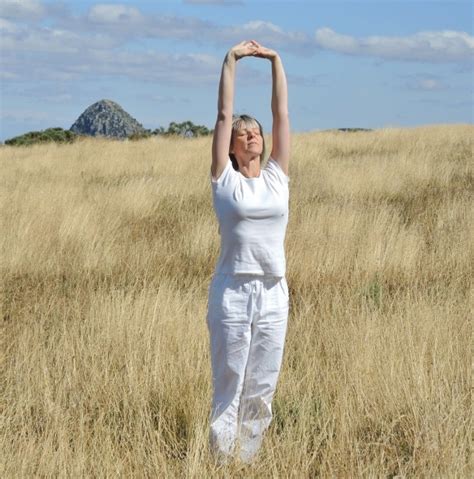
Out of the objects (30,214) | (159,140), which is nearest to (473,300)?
(30,214)

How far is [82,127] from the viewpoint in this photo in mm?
36844

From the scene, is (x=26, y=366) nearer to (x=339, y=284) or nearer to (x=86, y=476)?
(x=86, y=476)

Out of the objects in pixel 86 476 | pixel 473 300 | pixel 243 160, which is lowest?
pixel 86 476

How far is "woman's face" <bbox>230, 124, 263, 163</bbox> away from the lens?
3.92m

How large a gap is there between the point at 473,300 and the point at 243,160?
2898 mm

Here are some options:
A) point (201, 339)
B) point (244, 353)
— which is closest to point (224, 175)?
point (244, 353)

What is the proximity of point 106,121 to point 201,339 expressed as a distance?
3060cm

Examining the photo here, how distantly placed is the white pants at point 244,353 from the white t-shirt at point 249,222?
2.6 inches

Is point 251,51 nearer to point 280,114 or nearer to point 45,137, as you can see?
point 280,114

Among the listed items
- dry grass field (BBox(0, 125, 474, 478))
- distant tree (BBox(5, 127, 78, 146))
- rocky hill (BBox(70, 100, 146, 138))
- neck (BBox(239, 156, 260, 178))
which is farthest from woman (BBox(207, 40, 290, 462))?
rocky hill (BBox(70, 100, 146, 138))

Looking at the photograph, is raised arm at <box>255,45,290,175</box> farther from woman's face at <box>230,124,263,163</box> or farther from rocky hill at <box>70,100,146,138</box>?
rocky hill at <box>70,100,146,138</box>

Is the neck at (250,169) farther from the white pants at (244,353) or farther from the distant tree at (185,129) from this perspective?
the distant tree at (185,129)

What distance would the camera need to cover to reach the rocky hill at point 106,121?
3441 centimetres

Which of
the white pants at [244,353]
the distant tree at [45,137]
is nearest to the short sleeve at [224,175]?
the white pants at [244,353]
